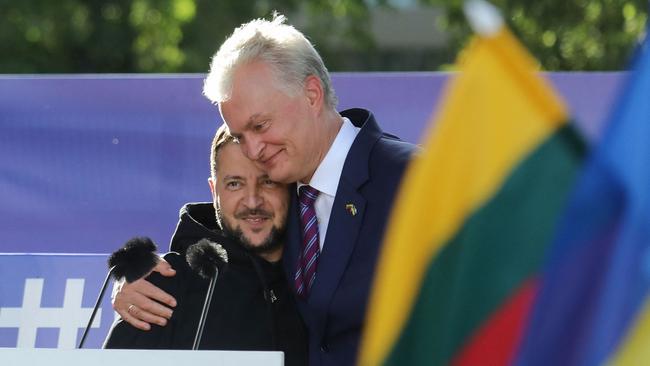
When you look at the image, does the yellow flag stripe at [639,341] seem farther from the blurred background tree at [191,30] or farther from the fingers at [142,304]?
the blurred background tree at [191,30]

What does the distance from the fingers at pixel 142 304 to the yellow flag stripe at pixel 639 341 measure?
1.82 m

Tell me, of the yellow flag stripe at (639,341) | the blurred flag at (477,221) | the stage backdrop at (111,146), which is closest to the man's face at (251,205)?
the stage backdrop at (111,146)

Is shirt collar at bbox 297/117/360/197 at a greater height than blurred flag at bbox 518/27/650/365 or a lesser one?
lesser

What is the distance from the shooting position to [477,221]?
60.9 inches

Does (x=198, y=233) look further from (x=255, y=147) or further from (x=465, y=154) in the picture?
(x=465, y=154)

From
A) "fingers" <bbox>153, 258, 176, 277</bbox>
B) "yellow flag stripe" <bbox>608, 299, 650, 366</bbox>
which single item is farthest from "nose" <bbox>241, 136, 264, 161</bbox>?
"yellow flag stripe" <bbox>608, 299, 650, 366</bbox>

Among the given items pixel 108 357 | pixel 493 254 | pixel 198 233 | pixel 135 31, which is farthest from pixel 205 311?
pixel 135 31

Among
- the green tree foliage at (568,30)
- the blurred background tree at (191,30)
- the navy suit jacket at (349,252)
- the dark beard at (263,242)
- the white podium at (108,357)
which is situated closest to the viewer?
the white podium at (108,357)

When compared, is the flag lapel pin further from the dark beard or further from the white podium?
the white podium

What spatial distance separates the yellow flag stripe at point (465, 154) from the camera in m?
1.51

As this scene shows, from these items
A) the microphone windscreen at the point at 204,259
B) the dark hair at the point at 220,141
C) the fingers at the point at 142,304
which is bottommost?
the fingers at the point at 142,304

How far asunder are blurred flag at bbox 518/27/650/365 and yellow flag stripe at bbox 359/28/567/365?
0.27 feet

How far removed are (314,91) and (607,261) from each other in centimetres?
189

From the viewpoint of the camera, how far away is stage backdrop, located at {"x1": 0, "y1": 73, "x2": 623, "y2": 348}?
15.6ft
